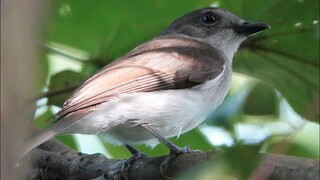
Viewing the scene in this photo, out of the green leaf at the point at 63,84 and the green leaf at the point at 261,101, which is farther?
the green leaf at the point at 63,84

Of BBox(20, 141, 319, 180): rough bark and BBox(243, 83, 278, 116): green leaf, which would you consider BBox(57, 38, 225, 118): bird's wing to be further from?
BBox(243, 83, 278, 116): green leaf

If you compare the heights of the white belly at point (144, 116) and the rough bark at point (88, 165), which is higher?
the white belly at point (144, 116)

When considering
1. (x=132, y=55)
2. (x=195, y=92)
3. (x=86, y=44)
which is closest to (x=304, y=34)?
(x=195, y=92)

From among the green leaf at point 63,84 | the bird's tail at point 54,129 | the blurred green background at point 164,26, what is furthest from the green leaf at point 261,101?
the green leaf at point 63,84

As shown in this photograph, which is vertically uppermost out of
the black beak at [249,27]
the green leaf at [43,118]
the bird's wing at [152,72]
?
the black beak at [249,27]

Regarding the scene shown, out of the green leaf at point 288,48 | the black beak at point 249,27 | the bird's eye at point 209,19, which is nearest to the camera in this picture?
the green leaf at point 288,48

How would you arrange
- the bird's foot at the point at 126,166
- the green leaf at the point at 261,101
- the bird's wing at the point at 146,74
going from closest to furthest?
the bird's foot at the point at 126,166, the green leaf at the point at 261,101, the bird's wing at the point at 146,74

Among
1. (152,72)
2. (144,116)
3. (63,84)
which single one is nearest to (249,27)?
(152,72)

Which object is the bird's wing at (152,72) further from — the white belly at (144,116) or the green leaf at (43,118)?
the green leaf at (43,118)
